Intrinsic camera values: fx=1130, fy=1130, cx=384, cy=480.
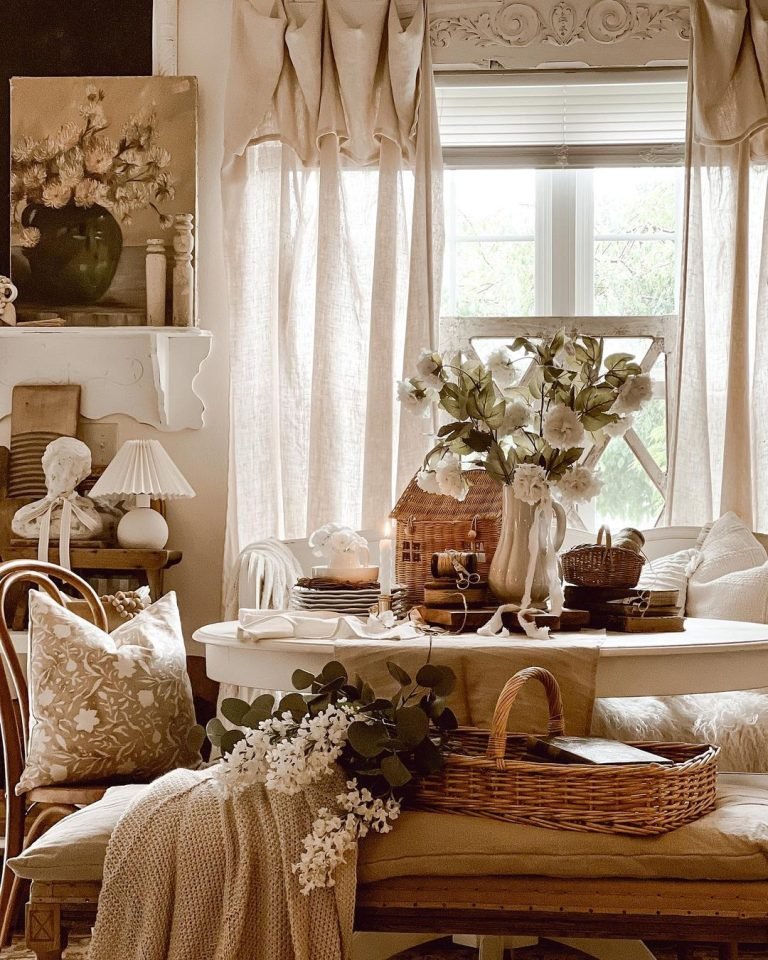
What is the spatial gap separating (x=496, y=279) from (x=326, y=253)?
0.67 m

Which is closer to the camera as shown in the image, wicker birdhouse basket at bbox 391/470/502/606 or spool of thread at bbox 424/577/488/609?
spool of thread at bbox 424/577/488/609

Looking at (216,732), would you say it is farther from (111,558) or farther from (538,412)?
(111,558)

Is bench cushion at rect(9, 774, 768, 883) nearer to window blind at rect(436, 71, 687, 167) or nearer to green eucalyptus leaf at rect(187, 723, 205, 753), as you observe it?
green eucalyptus leaf at rect(187, 723, 205, 753)

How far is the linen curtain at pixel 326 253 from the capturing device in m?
3.97

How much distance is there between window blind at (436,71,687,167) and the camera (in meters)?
4.14

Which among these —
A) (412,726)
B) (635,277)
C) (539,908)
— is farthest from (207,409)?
(539,908)

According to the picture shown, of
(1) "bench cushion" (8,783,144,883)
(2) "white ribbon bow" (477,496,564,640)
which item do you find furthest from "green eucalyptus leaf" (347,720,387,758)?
(2) "white ribbon bow" (477,496,564,640)

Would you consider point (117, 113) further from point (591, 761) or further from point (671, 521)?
point (591, 761)

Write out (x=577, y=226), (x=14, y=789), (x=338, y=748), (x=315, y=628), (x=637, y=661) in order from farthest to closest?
(x=577, y=226) < (x=14, y=789) < (x=315, y=628) < (x=637, y=661) < (x=338, y=748)

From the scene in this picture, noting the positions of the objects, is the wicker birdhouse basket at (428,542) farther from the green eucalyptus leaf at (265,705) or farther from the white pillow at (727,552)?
the white pillow at (727,552)

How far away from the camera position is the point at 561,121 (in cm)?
417

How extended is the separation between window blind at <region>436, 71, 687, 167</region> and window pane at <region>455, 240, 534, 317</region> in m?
0.31

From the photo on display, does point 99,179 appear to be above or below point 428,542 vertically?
above

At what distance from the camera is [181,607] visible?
4184 mm
